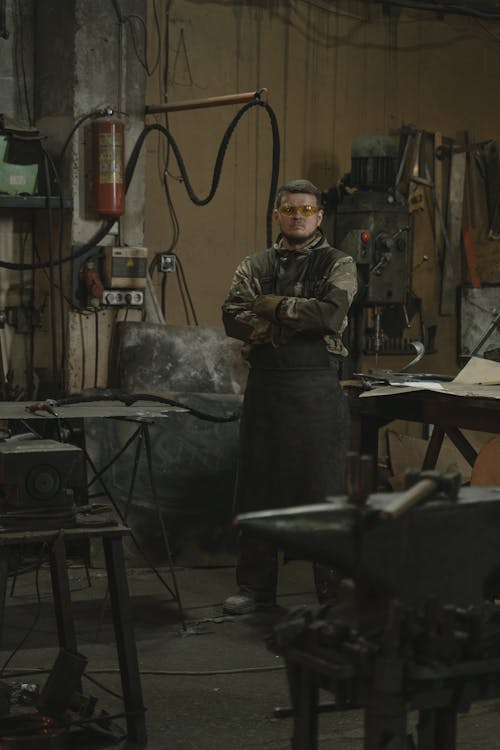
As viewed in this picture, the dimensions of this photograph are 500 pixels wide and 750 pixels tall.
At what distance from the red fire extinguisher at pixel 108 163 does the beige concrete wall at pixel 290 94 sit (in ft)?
2.58

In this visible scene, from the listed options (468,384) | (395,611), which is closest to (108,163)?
(468,384)

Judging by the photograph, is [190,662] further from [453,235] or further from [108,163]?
[453,235]

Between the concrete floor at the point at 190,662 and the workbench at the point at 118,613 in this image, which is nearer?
the workbench at the point at 118,613

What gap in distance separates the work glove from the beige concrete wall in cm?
234

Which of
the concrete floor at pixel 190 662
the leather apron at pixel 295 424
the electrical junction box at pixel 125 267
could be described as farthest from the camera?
the electrical junction box at pixel 125 267

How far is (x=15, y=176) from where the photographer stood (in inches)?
254

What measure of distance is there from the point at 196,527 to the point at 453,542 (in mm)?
4121

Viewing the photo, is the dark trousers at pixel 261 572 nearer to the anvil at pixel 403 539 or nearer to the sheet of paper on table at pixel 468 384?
the sheet of paper on table at pixel 468 384

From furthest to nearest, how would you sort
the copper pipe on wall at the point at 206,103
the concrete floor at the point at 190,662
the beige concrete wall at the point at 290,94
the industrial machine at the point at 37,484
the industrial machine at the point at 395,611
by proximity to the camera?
the beige concrete wall at the point at 290,94 < the copper pipe on wall at the point at 206,103 < the concrete floor at the point at 190,662 < the industrial machine at the point at 37,484 < the industrial machine at the point at 395,611

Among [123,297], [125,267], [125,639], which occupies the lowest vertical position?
[125,639]

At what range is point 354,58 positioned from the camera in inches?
324

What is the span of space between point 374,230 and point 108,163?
2.04 meters

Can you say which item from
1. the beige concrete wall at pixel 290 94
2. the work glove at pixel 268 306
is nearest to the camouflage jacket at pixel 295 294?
the work glove at pixel 268 306

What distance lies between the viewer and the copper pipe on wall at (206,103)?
247 inches
